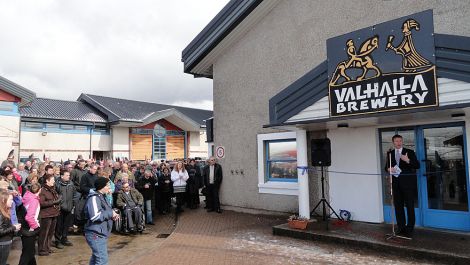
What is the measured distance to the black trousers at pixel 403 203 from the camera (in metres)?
6.68

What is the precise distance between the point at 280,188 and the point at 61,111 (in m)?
19.1

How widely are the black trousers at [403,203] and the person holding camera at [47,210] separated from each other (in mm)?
6902

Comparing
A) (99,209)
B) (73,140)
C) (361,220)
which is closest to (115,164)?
(99,209)

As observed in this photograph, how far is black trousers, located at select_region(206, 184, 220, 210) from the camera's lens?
36.7 feet

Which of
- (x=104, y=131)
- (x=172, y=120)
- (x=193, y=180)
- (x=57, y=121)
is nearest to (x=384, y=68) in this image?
(x=193, y=180)

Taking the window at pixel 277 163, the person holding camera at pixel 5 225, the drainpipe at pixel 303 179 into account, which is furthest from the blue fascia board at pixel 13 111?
the drainpipe at pixel 303 179

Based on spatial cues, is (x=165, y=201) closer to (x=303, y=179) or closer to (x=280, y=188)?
(x=280, y=188)

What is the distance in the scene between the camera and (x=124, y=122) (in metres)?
23.9

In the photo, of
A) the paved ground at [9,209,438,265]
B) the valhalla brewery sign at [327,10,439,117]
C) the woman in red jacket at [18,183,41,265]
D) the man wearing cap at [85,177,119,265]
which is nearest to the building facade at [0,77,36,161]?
the paved ground at [9,209,438,265]

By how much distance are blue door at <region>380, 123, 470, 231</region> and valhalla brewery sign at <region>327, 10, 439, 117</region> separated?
165 cm

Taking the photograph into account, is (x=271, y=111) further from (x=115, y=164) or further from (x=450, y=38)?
(x=115, y=164)

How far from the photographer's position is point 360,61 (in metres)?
7.08

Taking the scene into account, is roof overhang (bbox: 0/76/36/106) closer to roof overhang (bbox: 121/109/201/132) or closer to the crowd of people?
the crowd of people

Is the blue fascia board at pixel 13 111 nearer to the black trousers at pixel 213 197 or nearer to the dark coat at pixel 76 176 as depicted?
the dark coat at pixel 76 176
